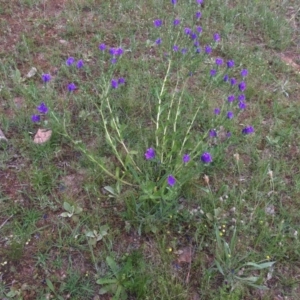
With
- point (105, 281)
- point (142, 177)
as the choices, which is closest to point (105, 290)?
point (105, 281)

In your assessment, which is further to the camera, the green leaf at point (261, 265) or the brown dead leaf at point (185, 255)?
the brown dead leaf at point (185, 255)

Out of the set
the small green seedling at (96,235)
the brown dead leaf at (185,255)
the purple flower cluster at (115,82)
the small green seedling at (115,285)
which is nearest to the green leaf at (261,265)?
the brown dead leaf at (185,255)

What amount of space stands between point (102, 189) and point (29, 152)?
53cm

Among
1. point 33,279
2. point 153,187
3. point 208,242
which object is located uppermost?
point 153,187

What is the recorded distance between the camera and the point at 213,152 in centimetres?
230

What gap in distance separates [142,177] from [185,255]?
50cm

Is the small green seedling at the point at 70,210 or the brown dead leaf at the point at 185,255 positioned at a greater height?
the brown dead leaf at the point at 185,255

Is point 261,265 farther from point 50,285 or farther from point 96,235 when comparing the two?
point 50,285

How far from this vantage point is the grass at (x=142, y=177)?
2082 millimetres

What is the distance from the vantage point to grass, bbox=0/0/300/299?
6.83 feet

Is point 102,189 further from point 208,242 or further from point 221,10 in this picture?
point 221,10

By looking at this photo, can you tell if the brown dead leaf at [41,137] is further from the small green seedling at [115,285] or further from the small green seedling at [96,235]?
the small green seedling at [115,285]

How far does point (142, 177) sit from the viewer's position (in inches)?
94.1

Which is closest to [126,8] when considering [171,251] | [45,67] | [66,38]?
[66,38]
